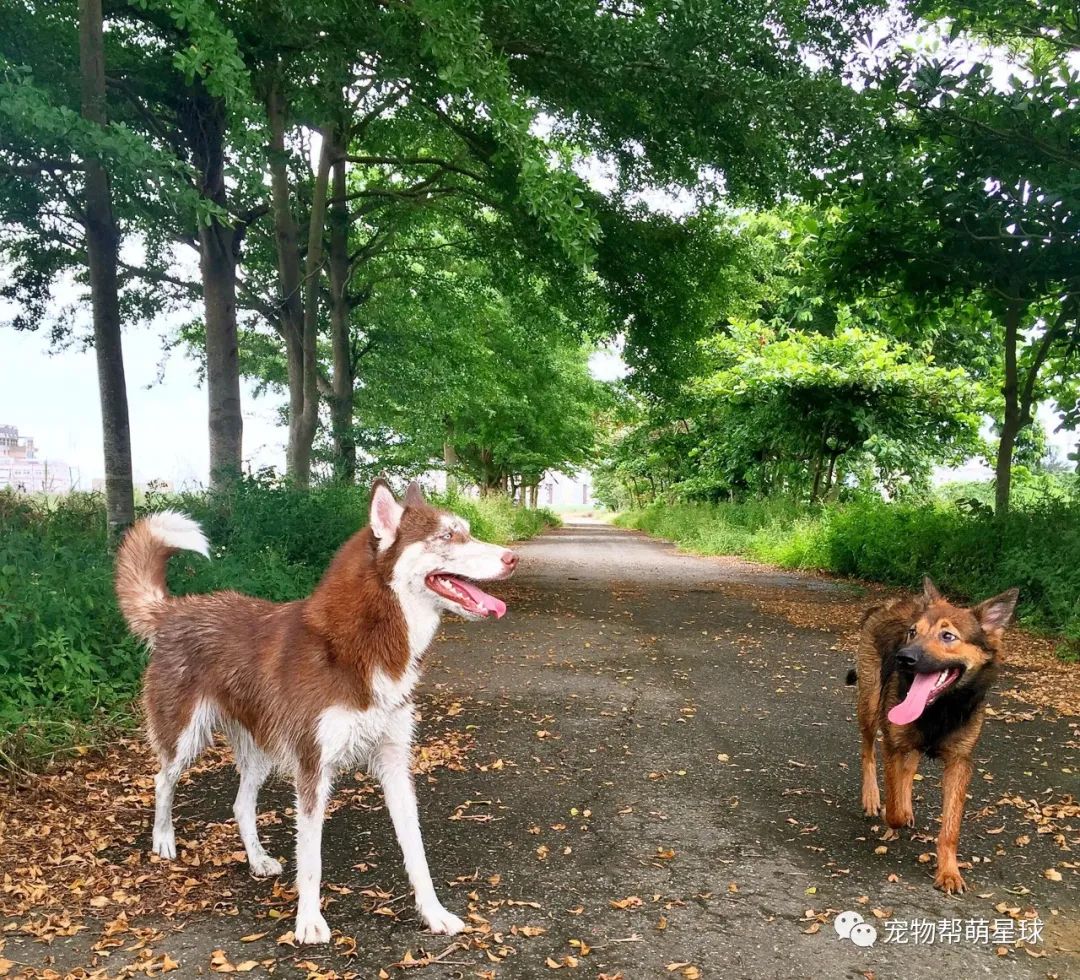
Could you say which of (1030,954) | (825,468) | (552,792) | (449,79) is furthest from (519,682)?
(825,468)

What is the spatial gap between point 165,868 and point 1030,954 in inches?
155

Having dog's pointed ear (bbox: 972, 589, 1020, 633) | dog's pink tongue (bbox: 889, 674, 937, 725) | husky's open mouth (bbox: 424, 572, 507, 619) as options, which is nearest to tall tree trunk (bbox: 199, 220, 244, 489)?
husky's open mouth (bbox: 424, 572, 507, 619)

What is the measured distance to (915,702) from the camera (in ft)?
12.7

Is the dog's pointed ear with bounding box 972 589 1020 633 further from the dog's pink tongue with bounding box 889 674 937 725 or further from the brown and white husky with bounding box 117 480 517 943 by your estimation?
the brown and white husky with bounding box 117 480 517 943

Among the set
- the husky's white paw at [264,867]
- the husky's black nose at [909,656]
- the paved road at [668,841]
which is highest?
the husky's black nose at [909,656]

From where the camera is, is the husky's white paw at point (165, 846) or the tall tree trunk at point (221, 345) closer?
the husky's white paw at point (165, 846)

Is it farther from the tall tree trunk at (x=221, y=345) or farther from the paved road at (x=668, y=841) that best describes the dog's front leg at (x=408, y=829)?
the tall tree trunk at (x=221, y=345)

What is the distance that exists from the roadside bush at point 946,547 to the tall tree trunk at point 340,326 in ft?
34.5

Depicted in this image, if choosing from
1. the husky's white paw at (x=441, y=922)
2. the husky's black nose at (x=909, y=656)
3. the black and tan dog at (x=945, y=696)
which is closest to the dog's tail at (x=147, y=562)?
the husky's white paw at (x=441, y=922)

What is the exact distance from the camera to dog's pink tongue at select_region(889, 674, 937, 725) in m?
3.85

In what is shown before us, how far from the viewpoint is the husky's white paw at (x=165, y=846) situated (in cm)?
424

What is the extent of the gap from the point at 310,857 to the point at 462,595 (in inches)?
49.1

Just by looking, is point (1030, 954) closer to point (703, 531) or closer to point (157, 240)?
point (157, 240)

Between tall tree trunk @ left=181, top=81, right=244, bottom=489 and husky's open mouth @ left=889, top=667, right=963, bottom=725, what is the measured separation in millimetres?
9956
